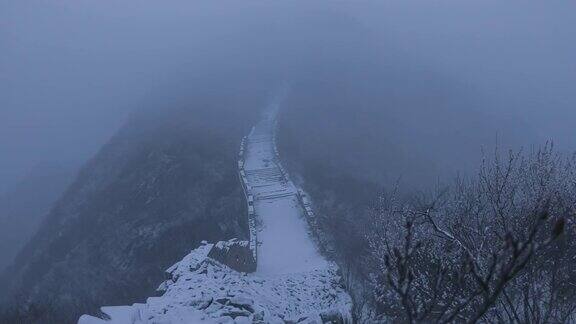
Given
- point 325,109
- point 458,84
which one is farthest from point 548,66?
point 325,109

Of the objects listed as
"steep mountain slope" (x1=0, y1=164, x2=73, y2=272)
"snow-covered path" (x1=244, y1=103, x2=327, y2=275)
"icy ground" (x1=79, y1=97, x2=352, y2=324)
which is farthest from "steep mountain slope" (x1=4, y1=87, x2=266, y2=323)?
"steep mountain slope" (x1=0, y1=164, x2=73, y2=272)

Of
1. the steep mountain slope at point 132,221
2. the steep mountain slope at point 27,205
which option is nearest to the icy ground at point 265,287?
the steep mountain slope at point 132,221

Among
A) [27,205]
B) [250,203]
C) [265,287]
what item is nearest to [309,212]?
[250,203]

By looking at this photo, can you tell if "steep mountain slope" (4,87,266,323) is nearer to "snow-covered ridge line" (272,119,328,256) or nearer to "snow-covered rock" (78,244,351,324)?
"snow-covered ridge line" (272,119,328,256)

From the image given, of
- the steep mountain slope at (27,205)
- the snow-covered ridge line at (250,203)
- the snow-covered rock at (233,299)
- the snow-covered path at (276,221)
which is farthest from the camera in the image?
the steep mountain slope at (27,205)

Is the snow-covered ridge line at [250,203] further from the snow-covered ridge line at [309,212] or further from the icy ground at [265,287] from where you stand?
the snow-covered ridge line at [309,212]

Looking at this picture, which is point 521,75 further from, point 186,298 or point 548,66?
point 186,298
